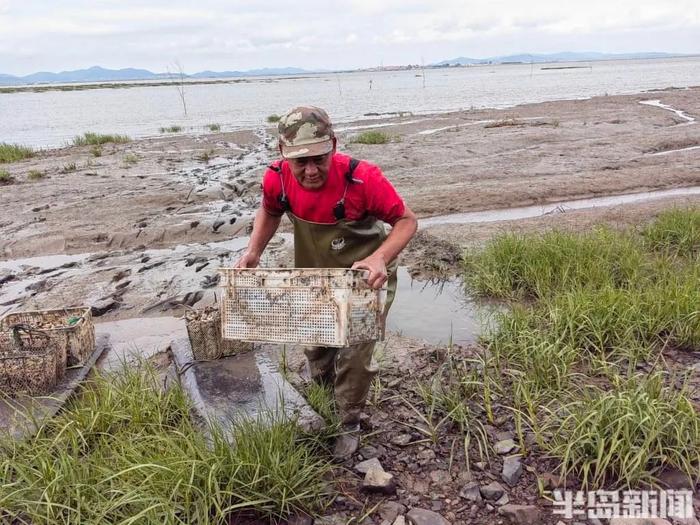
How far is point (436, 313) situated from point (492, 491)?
99.6 inches

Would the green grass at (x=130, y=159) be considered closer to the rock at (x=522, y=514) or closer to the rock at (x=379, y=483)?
the rock at (x=379, y=483)

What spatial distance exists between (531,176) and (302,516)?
8.78 metres

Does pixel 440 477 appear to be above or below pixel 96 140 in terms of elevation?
below

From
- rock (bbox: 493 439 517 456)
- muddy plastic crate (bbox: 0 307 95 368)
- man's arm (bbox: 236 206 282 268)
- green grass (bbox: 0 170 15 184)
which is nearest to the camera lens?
rock (bbox: 493 439 517 456)

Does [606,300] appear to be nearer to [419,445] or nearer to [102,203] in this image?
[419,445]

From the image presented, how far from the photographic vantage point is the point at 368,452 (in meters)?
3.07

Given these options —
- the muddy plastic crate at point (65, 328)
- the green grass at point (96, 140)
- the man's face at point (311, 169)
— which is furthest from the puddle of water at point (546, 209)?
the green grass at point (96, 140)

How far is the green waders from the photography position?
300 cm

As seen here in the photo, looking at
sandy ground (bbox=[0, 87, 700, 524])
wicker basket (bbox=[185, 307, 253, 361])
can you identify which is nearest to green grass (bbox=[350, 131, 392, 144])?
sandy ground (bbox=[0, 87, 700, 524])

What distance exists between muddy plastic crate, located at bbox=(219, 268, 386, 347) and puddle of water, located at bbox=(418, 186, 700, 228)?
5004 millimetres

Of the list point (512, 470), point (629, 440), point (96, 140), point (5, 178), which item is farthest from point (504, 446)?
point (96, 140)

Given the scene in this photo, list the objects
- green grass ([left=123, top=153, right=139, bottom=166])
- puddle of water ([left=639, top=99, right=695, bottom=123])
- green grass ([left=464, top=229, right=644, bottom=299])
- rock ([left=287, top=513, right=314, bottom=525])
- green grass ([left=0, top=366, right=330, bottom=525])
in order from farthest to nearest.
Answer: puddle of water ([left=639, top=99, right=695, bottom=123]) → green grass ([left=123, top=153, right=139, bottom=166]) → green grass ([left=464, top=229, right=644, bottom=299]) → rock ([left=287, top=513, right=314, bottom=525]) → green grass ([left=0, top=366, right=330, bottom=525])

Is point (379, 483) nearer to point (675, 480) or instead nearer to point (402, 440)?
point (402, 440)

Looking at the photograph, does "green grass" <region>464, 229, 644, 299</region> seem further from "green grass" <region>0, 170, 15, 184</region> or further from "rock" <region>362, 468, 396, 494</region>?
"green grass" <region>0, 170, 15, 184</region>
